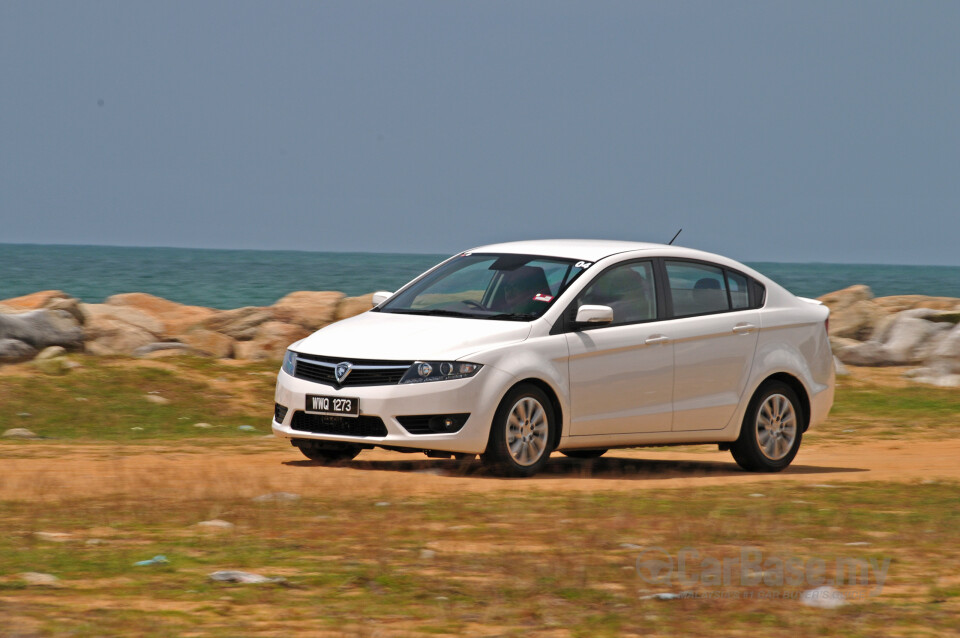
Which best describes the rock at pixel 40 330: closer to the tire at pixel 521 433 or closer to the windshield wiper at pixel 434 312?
the windshield wiper at pixel 434 312

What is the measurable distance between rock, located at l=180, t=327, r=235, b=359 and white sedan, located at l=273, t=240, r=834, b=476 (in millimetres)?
11645

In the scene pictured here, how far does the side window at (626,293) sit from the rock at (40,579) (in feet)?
18.1

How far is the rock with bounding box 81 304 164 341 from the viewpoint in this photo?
2492 cm

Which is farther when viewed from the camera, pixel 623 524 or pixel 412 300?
pixel 412 300

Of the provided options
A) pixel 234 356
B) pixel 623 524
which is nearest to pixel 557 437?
pixel 623 524

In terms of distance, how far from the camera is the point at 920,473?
1178 cm

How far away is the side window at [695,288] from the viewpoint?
11.6 m

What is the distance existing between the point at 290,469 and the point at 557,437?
1969 millimetres

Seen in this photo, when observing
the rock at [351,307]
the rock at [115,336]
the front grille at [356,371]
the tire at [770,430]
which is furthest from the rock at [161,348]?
the tire at [770,430]

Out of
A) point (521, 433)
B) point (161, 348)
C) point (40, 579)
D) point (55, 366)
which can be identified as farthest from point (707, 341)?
point (161, 348)

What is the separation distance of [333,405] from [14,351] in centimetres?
917

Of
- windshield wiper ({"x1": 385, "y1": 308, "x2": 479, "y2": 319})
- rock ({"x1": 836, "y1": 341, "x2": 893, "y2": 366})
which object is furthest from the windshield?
rock ({"x1": 836, "y1": 341, "x2": 893, "y2": 366})

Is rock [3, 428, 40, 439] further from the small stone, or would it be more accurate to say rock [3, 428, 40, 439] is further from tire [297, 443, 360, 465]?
the small stone

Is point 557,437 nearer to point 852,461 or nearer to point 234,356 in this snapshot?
point 852,461
